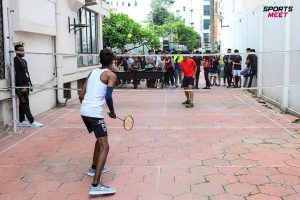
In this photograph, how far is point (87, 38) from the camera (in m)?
18.4

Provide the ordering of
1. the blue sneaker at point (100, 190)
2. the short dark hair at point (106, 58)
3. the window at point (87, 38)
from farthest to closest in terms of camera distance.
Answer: the window at point (87, 38) < the short dark hair at point (106, 58) < the blue sneaker at point (100, 190)

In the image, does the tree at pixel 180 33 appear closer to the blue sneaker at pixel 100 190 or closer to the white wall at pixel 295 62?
the white wall at pixel 295 62

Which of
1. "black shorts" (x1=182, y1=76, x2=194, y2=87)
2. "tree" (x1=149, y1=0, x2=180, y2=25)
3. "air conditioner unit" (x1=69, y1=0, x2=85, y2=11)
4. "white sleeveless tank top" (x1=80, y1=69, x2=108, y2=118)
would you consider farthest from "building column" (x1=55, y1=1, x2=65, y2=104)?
"tree" (x1=149, y1=0, x2=180, y2=25)

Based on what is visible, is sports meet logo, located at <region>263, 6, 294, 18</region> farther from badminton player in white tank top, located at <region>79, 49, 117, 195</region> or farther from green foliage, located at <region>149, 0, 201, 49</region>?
green foliage, located at <region>149, 0, 201, 49</region>

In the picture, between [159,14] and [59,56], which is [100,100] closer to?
[59,56]

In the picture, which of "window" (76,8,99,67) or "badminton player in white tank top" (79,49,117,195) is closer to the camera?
"badminton player in white tank top" (79,49,117,195)

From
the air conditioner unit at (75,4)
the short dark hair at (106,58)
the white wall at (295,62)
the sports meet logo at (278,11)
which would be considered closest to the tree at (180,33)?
the air conditioner unit at (75,4)

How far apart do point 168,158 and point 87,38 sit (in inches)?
500

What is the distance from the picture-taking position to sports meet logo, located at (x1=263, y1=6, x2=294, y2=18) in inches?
415

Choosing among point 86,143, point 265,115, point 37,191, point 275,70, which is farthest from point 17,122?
point 275,70

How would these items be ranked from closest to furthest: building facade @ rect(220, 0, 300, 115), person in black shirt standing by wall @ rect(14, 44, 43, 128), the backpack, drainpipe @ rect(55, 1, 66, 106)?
person in black shirt standing by wall @ rect(14, 44, 43, 128) < building facade @ rect(220, 0, 300, 115) < drainpipe @ rect(55, 1, 66, 106) < the backpack

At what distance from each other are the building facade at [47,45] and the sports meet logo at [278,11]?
5.10 m

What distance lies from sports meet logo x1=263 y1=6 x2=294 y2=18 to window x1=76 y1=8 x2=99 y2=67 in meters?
7.28

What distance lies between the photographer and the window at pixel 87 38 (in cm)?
1669
